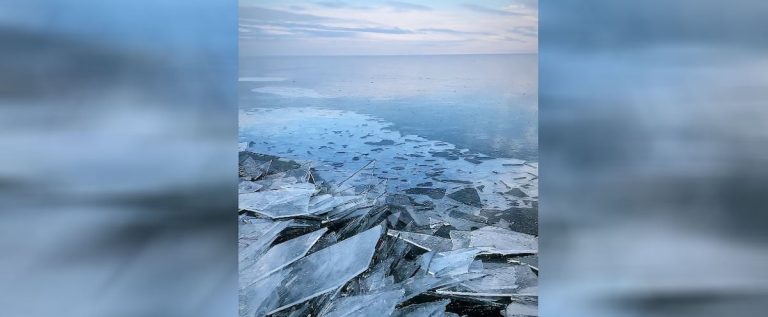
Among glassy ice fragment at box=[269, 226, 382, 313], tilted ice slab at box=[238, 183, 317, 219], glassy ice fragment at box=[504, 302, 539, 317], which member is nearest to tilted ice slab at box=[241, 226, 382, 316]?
glassy ice fragment at box=[269, 226, 382, 313]

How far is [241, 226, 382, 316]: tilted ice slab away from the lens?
130 cm

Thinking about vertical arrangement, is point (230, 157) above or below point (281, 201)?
above

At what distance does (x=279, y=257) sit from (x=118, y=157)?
0.47 meters

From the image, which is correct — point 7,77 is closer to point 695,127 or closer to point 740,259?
point 695,127

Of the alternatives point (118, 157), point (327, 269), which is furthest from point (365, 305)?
point (118, 157)

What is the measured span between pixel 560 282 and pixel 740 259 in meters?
0.44

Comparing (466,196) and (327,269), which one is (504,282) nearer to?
(466,196)

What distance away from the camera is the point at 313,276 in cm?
131

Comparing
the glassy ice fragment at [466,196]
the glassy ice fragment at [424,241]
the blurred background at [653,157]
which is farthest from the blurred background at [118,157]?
the blurred background at [653,157]

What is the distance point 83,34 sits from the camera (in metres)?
1.21

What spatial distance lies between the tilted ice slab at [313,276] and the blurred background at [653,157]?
1.54 feet

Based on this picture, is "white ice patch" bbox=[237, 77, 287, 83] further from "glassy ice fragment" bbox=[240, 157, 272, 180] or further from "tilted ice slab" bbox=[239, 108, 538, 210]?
"glassy ice fragment" bbox=[240, 157, 272, 180]

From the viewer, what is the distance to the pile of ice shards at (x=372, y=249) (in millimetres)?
1296

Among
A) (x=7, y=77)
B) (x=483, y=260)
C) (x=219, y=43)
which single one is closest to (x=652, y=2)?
(x=483, y=260)
